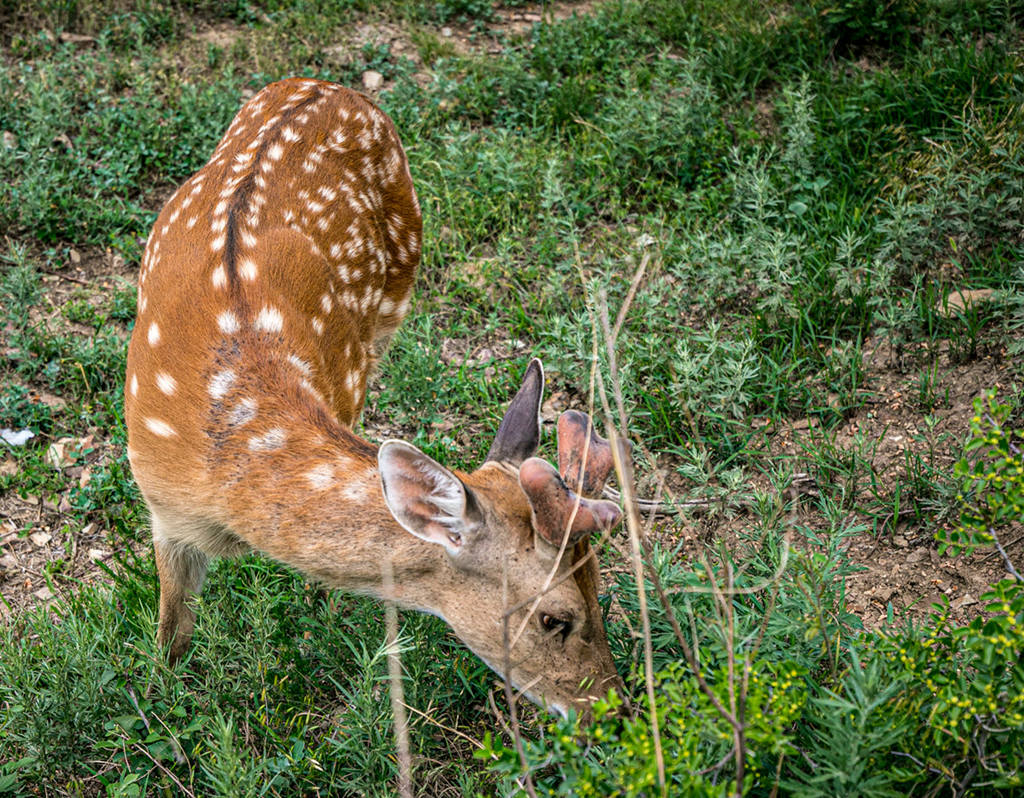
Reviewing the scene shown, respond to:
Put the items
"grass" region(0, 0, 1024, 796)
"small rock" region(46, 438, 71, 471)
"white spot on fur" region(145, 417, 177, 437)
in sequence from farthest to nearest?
"small rock" region(46, 438, 71, 471) < "white spot on fur" region(145, 417, 177, 437) < "grass" region(0, 0, 1024, 796)

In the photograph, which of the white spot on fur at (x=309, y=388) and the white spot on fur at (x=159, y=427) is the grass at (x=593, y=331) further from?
the white spot on fur at (x=309, y=388)

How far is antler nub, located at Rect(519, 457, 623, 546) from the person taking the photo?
271 centimetres

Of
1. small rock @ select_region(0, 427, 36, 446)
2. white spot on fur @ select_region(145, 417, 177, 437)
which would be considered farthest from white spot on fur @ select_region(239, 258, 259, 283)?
small rock @ select_region(0, 427, 36, 446)

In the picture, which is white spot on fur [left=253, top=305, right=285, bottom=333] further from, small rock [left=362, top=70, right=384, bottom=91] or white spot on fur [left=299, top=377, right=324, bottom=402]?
small rock [left=362, top=70, right=384, bottom=91]

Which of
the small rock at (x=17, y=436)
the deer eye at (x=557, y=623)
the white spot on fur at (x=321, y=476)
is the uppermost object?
the white spot on fur at (x=321, y=476)

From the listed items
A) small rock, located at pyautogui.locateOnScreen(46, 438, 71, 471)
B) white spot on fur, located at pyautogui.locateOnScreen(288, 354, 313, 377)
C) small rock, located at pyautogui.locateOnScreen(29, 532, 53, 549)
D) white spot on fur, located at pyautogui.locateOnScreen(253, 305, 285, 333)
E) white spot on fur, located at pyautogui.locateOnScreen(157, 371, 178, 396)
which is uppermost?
white spot on fur, located at pyautogui.locateOnScreen(253, 305, 285, 333)

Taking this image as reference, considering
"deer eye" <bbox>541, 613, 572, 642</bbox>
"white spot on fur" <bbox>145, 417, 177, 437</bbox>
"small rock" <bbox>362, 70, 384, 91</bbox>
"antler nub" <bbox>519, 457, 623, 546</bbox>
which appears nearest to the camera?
"antler nub" <bbox>519, 457, 623, 546</bbox>

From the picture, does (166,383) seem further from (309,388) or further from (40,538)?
(40,538)

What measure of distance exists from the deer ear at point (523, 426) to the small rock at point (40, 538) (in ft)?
7.93

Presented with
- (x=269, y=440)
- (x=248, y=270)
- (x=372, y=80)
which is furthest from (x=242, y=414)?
(x=372, y=80)

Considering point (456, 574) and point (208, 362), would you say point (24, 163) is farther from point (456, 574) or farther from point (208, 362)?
point (456, 574)

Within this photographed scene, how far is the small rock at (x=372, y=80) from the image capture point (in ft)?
23.2

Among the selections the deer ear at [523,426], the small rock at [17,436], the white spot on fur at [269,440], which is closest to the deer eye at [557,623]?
the deer ear at [523,426]

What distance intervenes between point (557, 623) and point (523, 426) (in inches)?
24.2
